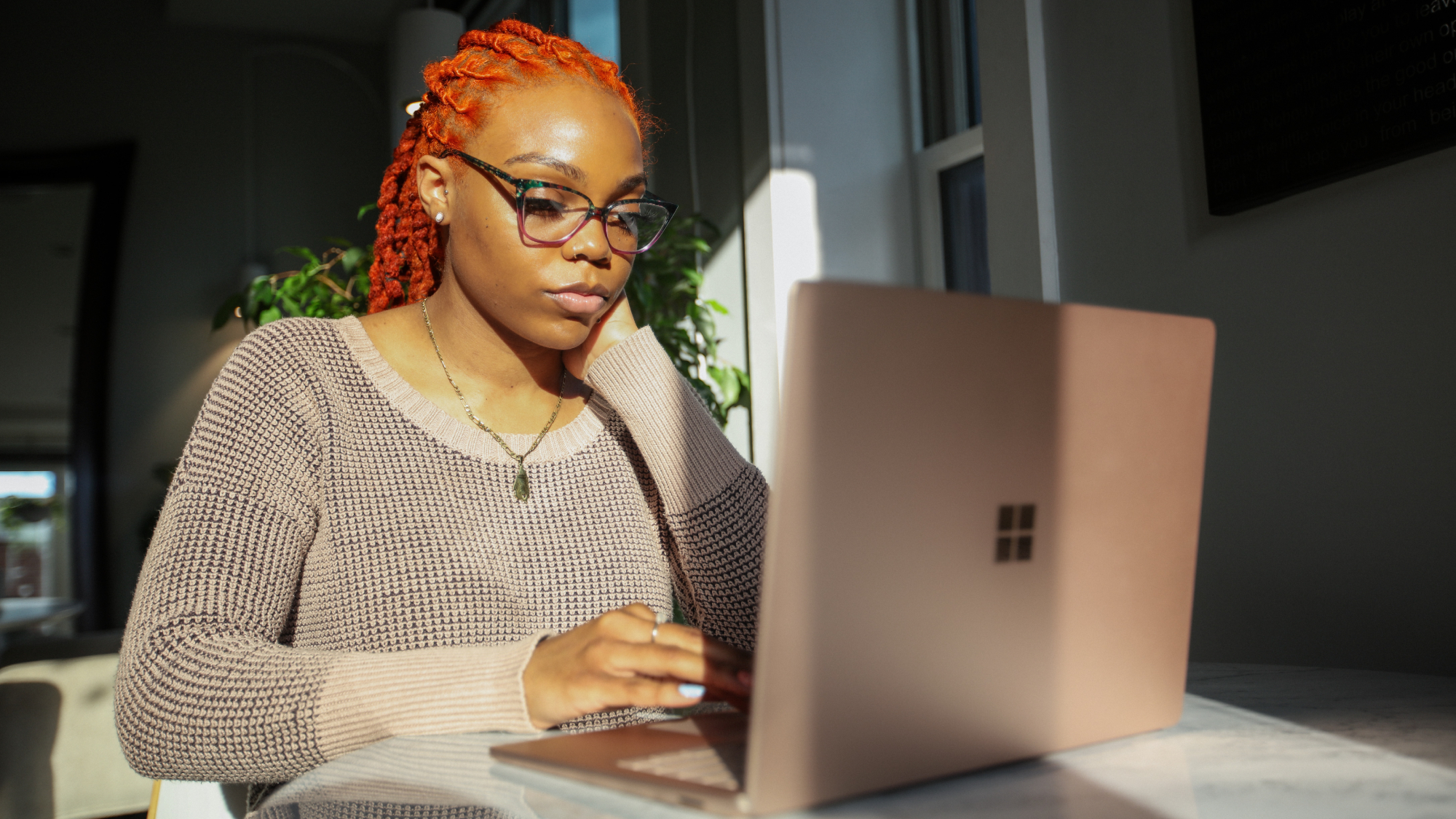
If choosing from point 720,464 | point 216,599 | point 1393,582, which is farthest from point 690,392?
point 1393,582

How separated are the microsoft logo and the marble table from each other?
0.40ft

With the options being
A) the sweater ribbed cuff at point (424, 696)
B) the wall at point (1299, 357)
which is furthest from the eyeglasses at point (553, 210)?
the wall at point (1299, 357)

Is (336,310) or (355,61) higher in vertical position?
(355,61)

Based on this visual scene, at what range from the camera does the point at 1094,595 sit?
593 mm

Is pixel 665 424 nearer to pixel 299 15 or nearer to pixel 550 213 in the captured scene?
pixel 550 213

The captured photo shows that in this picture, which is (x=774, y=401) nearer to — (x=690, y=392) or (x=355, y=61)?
(x=690, y=392)

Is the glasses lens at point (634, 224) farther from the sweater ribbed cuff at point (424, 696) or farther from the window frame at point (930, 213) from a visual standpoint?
the window frame at point (930, 213)

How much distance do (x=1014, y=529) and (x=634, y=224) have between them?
29.2 inches

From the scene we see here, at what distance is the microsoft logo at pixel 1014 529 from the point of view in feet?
1.75

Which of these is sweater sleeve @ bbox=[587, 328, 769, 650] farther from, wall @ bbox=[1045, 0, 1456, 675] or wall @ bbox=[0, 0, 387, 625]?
wall @ bbox=[0, 0, 387, 625]

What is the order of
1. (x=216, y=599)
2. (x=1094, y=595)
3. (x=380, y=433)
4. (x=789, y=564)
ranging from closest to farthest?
(x=789, y=564) → (x=1094, y=595) → (x=216, y=599) → (x=380, y=433)

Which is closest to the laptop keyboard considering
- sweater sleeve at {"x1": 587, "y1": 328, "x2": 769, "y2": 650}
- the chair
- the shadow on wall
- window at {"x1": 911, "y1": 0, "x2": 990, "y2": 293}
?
sweater sleeve at {"x1": 587, "y1": 328, "x2": 769, "y2": 650}

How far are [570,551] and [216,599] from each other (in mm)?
385

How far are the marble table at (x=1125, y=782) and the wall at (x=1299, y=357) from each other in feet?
1.73
